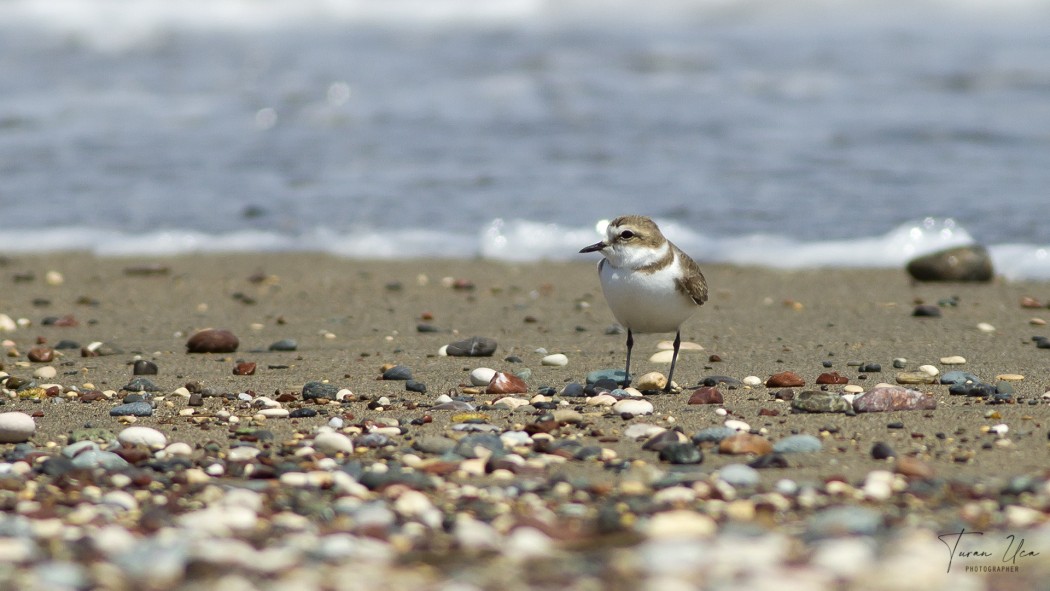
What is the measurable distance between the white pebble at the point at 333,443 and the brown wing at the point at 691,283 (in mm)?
1831

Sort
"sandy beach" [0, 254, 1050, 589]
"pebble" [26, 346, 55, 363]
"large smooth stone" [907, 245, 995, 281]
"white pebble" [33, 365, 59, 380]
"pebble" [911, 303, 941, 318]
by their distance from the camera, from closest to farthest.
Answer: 1. "sandy beach" [0, 254, 1050, 589]
2. "white pebble" [33, 365, 59, 380]
3. "pebble" [26, 346, 55, 363]
4. "pebble" [911, 303, 941, 318]
5. "large smooth stone" [907, 245, 995, 281]

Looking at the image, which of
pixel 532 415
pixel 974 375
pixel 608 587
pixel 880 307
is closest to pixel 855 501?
pixel 608 587

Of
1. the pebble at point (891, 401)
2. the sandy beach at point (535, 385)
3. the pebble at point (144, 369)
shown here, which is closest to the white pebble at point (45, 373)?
the sandy beach at point (535, 385)

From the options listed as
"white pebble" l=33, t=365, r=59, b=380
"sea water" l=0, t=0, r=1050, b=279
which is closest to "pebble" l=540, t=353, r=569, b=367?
"white pebble" l=33, t=365, r=59, b=380

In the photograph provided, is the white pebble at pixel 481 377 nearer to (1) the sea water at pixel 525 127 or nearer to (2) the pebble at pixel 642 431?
(2) the pebble at pixel 642 431

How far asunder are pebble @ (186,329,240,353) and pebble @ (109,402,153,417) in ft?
5.24

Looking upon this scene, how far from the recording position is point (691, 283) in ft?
18.8

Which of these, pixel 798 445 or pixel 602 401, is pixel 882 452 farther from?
pixel 602 401

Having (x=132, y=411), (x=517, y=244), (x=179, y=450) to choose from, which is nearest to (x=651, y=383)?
(x=179, y=450)

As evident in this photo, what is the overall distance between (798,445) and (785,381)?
1.29 meters

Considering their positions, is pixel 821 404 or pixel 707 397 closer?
Result: pixel 821 404

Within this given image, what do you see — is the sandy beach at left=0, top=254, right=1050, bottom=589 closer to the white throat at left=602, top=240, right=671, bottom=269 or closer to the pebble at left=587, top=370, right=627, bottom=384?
the pebble at left=587, top=370, right=627, bottom=384

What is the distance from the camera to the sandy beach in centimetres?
357

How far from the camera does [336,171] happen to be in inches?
519
